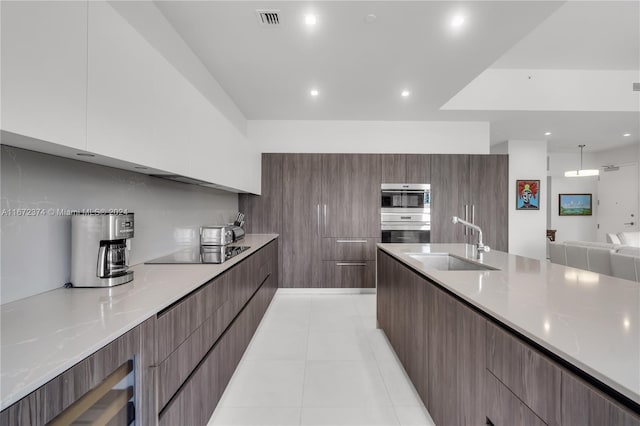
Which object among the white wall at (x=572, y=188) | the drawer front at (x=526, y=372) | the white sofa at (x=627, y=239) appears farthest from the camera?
the white wall at (x=572, y=188)

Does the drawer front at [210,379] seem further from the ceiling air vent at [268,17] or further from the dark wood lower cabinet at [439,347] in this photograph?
the ceiling air vent at [268,17]

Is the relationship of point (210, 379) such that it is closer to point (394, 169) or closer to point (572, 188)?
point (394, 169)

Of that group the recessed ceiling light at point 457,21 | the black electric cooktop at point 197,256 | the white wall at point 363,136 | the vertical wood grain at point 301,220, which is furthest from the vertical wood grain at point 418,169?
the black electric cooktop at point 197,256

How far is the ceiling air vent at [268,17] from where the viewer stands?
2074 millimetres

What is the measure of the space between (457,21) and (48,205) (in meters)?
2.90

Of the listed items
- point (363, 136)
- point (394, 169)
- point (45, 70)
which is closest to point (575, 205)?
point (394, 169)

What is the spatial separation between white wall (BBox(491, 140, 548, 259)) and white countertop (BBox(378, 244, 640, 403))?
464cm

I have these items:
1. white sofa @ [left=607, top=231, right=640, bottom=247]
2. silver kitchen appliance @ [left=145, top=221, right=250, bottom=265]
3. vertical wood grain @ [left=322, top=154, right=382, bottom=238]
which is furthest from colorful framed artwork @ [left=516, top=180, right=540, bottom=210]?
silver kitchen appliance @ [left=145, top=221, right=250, bottom=265]

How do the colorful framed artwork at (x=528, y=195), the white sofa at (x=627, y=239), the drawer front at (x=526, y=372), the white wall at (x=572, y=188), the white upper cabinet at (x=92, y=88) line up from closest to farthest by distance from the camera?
1. the drawer front at (x=526, y=372)
2. the white upper cabinet at (x=92, y=88)
3. the white sofa at (x=627, y=239)
4. the colorful framed artwork at (x=528, y=195)
5. the white wall at (x=572, y=188)

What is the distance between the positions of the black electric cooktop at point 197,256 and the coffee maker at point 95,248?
0.64 meters

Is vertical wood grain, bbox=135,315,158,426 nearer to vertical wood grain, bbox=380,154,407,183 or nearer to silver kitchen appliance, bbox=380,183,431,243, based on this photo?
silver kitchen appliance, bbox=380,183,431,243

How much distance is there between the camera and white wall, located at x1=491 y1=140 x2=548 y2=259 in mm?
5516

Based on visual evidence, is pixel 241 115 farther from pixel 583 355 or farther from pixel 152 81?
pixel 583 355

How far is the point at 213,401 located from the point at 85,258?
41.9 inches
